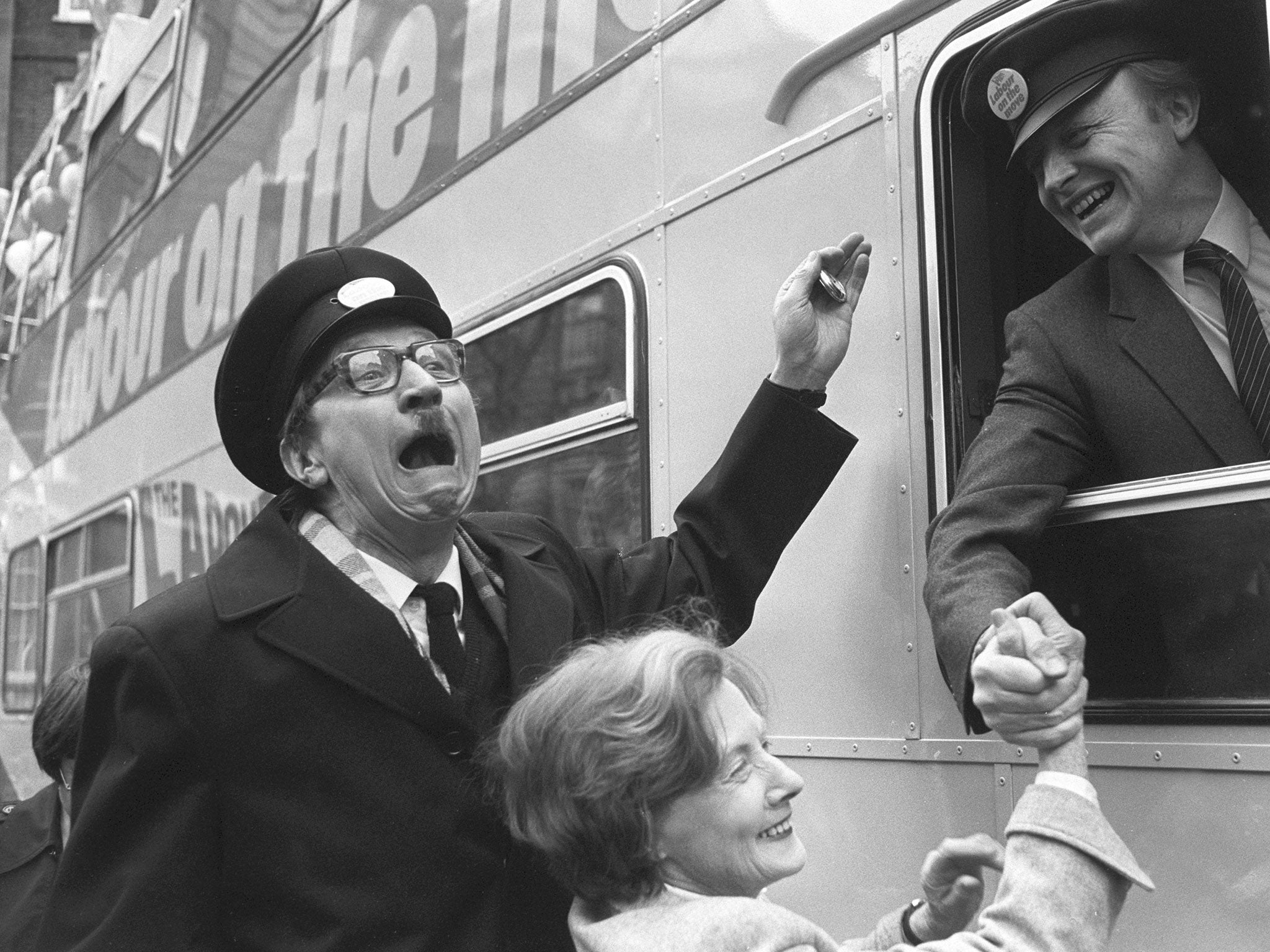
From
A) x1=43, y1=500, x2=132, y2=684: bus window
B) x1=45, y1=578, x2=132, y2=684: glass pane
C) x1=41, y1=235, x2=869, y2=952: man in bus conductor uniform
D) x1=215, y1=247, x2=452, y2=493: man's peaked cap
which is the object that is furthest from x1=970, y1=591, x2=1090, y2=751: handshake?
x1=45, y1=578, x2=132, y2=684: glass pane

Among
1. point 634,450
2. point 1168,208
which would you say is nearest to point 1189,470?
point 1168,208

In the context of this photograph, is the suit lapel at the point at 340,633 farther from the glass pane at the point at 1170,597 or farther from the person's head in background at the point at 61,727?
the person's head in background at the point at 61,727

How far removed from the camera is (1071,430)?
74.5 inches

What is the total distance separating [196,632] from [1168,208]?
1.33 m

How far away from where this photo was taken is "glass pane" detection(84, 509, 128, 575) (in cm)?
575

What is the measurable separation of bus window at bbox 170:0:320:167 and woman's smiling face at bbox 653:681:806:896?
10.7 feet

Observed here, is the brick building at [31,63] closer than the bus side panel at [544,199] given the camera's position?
No

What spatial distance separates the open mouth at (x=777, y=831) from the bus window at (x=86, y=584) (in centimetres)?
427

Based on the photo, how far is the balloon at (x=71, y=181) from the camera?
7.52 m

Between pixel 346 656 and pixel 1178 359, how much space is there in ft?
3.58

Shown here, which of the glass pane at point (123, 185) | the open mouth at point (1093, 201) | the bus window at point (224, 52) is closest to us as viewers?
the open mouth at point (1093, 201)

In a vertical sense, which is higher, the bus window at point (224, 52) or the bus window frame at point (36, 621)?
the bus window at point (224, 52)

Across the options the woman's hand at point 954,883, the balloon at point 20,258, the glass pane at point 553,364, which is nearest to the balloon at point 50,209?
the balloon at point 20,258

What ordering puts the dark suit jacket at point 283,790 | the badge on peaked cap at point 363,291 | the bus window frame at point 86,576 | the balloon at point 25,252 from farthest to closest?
the balloon at point 25,252 < the bus window frame at point 86,576 < the badge on peaked cap at point 363,291 < the dark suit jacket at point 283,790
